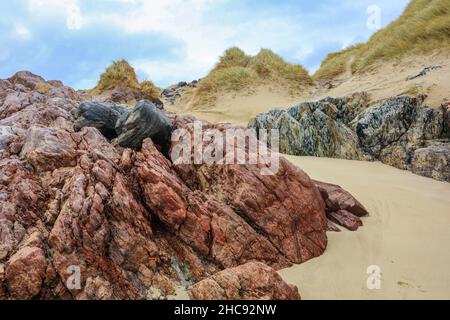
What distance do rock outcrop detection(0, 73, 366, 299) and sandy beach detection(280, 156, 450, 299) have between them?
401mm

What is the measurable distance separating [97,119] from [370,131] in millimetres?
7588

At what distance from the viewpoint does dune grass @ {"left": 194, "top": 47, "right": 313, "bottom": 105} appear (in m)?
22.5

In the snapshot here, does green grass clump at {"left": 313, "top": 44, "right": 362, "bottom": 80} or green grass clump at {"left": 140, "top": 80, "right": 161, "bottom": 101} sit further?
green grass clump at {"left": 313, "top": 44, "right": 362, "bottom": 80}

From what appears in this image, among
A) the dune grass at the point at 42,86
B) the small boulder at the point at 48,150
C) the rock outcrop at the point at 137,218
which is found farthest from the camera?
the dune grass at the point at 42,86

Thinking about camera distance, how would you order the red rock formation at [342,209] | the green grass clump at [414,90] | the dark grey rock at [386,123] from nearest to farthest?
1. the red rock formation at [342,209]
2. the dark grey rock at [386,123]
3. the green grass clump at [414,90]

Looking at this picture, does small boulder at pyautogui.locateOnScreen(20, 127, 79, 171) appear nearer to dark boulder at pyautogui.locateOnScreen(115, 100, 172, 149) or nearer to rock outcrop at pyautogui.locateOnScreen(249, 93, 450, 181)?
dark boulder at pyautogui.locateOnScreen(115, 100, 172, 149)

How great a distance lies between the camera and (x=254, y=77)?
22938 millimetres

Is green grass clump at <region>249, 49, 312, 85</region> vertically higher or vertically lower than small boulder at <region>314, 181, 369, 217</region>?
higher

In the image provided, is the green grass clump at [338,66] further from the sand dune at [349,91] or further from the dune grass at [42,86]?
the dune grass at [42,86]

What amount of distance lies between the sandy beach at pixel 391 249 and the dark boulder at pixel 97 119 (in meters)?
4.91

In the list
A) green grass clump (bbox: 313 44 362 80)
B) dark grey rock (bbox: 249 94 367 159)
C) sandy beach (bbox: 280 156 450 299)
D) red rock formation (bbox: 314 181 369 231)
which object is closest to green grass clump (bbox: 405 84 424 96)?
dark grey rock (bbox: 249 94 367 159)

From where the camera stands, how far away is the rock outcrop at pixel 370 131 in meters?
8.38

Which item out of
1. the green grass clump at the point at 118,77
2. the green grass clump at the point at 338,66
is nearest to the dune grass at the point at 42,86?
the green grass clump at the point at 118,77
